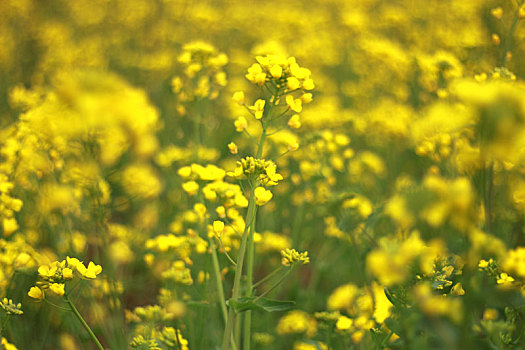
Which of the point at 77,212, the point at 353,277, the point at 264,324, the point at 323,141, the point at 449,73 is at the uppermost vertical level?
the point at 449,73

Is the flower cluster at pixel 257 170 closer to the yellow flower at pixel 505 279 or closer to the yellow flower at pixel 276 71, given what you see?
the yellow flower at pixel 276 71

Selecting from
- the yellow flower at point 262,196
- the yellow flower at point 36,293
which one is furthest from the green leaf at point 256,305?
the yellow flower at point 36,293

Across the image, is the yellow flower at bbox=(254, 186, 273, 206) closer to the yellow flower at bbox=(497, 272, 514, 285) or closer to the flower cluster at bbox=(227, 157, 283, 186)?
the flower cluster at bbox=(227, 157, 283, 186)

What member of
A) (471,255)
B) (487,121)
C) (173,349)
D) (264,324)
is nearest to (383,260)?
(471,255)

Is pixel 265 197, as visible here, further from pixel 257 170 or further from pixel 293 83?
pixel 293 83

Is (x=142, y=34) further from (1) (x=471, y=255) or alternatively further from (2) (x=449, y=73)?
(1) (x=471, y=255)

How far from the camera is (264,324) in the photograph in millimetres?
2629

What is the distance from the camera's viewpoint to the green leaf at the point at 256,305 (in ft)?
4.80

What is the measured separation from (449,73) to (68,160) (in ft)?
9.97

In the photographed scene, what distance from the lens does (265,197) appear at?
1673 mm

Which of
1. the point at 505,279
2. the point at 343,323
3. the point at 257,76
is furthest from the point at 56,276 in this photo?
the point at 505,279

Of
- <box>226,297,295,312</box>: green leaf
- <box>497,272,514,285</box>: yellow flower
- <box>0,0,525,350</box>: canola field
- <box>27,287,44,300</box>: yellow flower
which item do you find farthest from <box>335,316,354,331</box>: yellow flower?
<box>27,287,44,300</box>: yellow flower

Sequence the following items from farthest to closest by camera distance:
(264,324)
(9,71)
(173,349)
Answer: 1. (9,71)
2. (264,324)
3. (173,349)

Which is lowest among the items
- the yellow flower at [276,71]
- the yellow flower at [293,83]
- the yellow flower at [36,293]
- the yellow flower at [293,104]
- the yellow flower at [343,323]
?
the yellow flower at [343,323]
